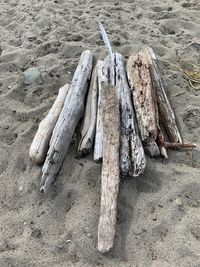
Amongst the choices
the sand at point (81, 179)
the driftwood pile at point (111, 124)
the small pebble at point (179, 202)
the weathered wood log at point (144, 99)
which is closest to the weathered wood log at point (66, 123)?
the driftwood pile at point (111, 124)

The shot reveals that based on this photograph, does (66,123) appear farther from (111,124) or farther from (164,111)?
(164,111)

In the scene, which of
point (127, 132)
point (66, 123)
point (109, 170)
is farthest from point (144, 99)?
point (109, 170)

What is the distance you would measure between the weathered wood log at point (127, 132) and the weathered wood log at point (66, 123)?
0.91 feet

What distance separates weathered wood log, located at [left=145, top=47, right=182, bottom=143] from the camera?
3799mm

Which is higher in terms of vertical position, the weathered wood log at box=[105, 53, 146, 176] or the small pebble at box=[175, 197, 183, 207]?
the weathered wood log at box=[105, 53, 146, 176]

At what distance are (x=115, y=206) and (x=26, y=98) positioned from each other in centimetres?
172

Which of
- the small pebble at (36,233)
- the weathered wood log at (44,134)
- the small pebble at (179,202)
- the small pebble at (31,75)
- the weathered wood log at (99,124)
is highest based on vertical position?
the weathered wood log at (99,124)

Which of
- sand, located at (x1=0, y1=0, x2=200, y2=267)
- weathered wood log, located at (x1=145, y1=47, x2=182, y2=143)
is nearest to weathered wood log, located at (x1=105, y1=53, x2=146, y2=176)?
sand, located at (x1=0, y1=0, x2=200, y2=267)

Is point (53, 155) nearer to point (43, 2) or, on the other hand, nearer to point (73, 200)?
point (73, 200)

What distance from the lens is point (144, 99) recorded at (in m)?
3.84

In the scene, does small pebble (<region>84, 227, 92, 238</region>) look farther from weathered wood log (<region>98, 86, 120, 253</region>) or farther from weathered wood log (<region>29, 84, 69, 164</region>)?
weathered wood log (<region>29, 84, 69, 164</region>)

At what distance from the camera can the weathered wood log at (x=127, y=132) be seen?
11.1ft

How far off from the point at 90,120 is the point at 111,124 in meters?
0.30

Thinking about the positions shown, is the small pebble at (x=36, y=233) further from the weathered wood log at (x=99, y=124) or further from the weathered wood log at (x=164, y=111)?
the weathered wood log at (x=164, y=111)
